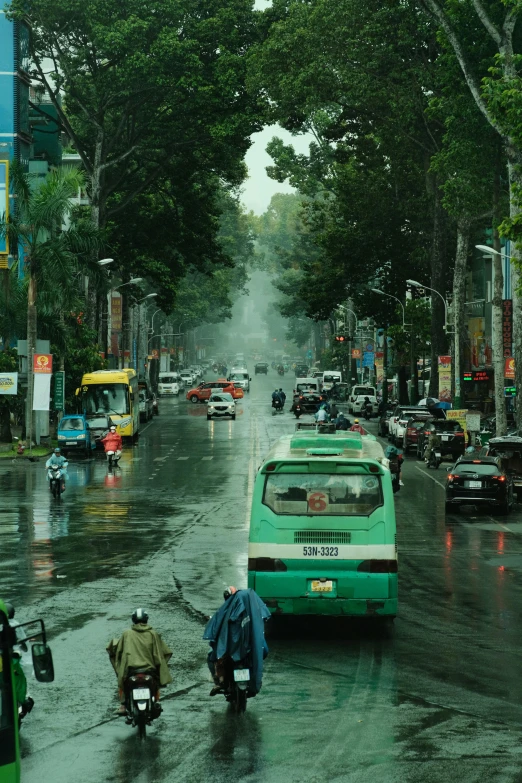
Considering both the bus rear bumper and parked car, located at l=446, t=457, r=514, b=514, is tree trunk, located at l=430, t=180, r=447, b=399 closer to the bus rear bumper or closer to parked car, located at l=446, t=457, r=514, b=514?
parked car, located at l=446, t=457, r=514, b=514

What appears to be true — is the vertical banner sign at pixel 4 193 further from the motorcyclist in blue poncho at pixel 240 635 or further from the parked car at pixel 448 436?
the motorcyclist in blue poncho at pixel 240 635

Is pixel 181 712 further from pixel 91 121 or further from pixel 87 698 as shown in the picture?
pixel 91 121

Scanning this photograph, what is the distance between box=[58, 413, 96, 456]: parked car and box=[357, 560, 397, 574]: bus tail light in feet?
113

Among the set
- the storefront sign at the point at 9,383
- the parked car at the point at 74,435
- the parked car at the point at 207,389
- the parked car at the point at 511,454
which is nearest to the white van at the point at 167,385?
the parked car at the point at 207,389

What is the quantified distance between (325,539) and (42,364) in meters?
36.3

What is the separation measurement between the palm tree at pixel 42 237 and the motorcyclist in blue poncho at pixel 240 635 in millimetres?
38524

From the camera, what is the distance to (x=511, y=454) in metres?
36.4

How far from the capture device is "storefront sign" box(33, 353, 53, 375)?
50719mm

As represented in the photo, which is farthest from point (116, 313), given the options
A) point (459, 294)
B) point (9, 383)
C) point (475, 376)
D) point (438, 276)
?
point (9, 383)

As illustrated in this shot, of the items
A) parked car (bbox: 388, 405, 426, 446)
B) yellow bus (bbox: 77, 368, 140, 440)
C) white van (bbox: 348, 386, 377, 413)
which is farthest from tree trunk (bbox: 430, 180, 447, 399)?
yellow bus (bbox: 77, 368, 140, 440)

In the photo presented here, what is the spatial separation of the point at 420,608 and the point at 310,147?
225ft

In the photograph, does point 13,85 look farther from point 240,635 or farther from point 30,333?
point 240,635

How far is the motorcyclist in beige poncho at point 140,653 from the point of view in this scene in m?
11.5

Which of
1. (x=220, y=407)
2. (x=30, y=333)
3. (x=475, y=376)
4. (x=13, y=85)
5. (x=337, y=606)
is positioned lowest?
(x=337, y=606)
